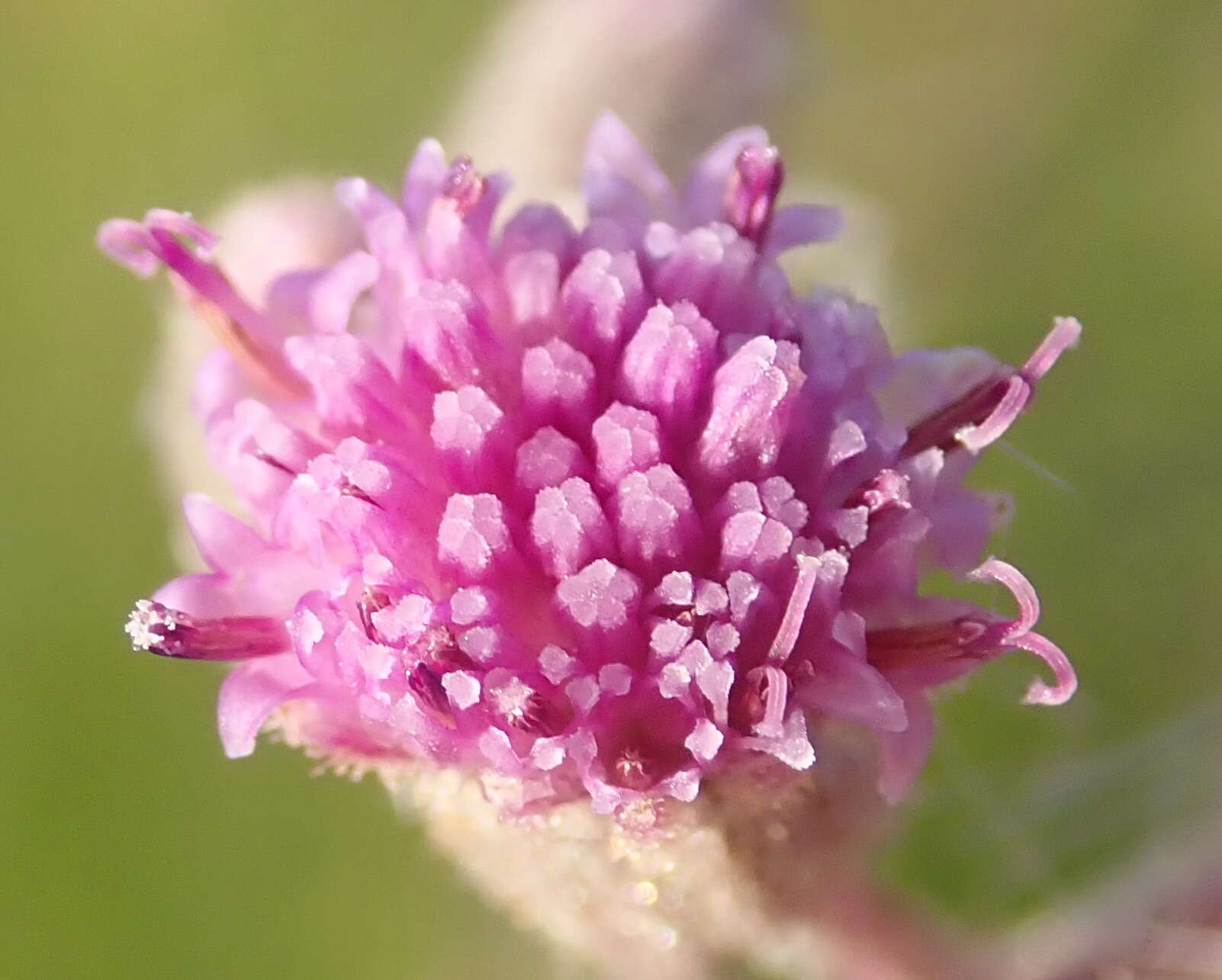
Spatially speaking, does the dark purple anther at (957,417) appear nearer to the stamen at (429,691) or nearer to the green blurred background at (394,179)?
the stamen at (429,691)

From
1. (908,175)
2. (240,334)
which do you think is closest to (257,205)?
(240,334)

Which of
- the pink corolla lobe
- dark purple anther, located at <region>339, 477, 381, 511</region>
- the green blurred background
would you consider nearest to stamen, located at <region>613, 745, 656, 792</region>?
the pink corolla lobe

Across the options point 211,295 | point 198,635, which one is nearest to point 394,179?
point 211,295

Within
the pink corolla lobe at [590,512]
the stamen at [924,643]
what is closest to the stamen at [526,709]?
the pink corolla lobe at [590,512]

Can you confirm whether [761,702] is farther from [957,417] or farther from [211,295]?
[211,295]

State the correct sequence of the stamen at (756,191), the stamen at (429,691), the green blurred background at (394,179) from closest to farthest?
the stamen at (429,691)
the stamen at (756,191)
the green blurred background at (394,179)

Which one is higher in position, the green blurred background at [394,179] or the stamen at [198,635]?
the green blurred background at [394,179]
